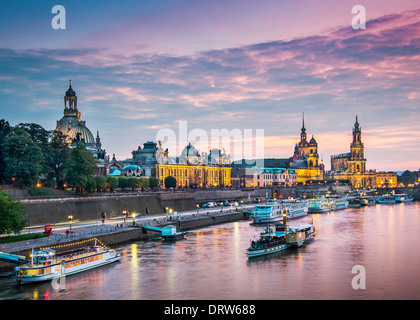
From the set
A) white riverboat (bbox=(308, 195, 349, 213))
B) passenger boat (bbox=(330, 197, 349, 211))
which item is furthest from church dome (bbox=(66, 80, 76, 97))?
passenger boat (bbox=(330, 197, 349, 211))

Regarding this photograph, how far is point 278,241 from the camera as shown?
167 feet

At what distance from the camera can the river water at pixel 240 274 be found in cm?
3381

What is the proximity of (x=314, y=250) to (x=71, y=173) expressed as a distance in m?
37.4

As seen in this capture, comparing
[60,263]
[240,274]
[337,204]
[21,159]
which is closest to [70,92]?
[21,159]

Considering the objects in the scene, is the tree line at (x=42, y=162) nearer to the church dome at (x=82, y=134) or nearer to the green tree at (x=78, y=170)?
the green tree at (x=78, y=170)

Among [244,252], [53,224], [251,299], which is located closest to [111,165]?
[53,224]

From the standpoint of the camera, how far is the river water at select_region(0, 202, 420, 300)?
33.8m

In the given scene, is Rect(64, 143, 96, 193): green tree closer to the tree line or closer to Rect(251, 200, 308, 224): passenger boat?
the tree line

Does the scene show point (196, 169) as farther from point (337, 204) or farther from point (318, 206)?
point (318, 206)

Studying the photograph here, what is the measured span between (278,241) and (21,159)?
36.3 metres

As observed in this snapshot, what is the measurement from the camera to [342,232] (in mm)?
66438

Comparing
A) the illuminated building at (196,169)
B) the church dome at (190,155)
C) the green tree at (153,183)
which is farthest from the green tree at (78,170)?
the church dome at (190,155)

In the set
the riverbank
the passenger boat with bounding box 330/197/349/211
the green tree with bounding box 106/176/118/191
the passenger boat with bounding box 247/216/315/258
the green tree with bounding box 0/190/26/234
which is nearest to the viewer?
the riverbank

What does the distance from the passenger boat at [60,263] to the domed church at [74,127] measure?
245 feet
